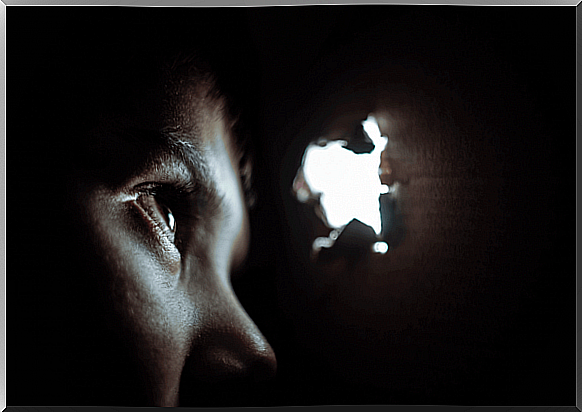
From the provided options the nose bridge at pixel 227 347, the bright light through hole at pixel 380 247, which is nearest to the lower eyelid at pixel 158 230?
the nose bridge at pixel 227 347

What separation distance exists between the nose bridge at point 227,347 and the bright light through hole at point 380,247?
53 centimetres

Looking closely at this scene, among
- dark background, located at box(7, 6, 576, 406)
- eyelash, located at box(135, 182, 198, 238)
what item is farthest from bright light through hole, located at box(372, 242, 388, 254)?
eyelash, located at box(135, 182, 198, 238)

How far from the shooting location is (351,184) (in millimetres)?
1369

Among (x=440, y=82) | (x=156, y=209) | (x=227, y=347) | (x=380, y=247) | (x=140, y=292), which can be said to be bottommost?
(x=227, y=347)

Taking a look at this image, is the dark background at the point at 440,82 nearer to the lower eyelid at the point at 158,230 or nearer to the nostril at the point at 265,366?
the nostril at the point at 265,366

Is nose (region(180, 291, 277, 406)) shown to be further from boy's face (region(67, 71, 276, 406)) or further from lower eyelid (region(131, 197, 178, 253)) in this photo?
lower eyelid (region(131, 197, 178, 253))

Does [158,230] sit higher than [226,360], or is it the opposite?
[158,230]

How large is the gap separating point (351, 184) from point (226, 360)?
80 cm

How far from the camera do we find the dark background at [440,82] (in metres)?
1.38

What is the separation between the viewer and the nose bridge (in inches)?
54.1

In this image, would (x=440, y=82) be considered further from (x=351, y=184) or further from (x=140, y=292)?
(x=140, y=292)

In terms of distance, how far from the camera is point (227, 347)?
4.53 feet

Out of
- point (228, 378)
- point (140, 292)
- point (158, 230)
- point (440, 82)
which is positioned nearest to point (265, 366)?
point (228, 378)

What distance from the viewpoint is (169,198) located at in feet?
4.51
